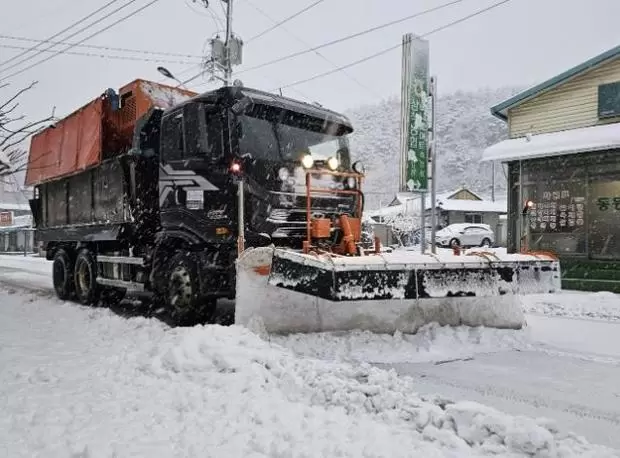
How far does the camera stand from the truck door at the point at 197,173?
5.96 m

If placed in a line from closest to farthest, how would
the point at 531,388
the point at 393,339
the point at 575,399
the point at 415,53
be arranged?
the point at 575,399, the point at 531,388, the point at 393,339, the point at 415,53

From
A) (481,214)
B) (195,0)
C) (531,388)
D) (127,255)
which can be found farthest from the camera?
(481,214)

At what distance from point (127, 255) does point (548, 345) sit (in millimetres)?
5936

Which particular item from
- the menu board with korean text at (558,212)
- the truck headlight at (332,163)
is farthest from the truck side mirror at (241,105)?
the menu board with korean text at (558,212)

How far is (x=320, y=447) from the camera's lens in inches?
109

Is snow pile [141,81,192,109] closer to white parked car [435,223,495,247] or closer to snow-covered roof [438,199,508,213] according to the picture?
white parked car [435,223,495,247]

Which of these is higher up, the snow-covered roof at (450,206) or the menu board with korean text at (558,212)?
the snow-covered roof at (450,206)

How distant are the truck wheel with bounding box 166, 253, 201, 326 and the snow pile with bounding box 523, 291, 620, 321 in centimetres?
535

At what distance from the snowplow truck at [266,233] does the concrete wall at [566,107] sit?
816 cm

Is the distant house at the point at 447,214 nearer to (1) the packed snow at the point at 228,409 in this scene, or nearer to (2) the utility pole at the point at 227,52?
(2) the utility pole at the point at 227,52

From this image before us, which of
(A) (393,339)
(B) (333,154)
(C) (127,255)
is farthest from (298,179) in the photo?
(C) (127,255)

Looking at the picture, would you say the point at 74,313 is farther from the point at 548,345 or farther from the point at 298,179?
the point at 548,345

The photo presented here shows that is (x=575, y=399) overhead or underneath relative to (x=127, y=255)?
underneath

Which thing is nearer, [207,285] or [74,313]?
[207,285]
